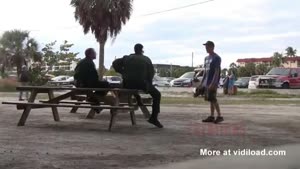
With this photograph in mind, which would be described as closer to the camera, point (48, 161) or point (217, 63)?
point (48, 161)

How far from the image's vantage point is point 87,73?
34.3 ft

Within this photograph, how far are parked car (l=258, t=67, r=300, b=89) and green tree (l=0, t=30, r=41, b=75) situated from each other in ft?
88.2

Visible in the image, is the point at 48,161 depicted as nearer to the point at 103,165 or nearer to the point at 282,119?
the point at 103,165

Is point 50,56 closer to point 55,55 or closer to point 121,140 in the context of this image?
point 55,55

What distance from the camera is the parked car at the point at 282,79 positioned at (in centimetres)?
4006

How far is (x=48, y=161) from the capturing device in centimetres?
638

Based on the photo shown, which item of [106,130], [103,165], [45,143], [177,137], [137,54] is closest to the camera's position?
[103,165]

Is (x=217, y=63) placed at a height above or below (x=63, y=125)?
above

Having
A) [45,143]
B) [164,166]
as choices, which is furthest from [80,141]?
[164,166]

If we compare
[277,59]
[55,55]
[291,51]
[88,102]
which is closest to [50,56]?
[55,55]

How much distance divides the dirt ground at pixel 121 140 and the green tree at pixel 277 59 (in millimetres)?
98805

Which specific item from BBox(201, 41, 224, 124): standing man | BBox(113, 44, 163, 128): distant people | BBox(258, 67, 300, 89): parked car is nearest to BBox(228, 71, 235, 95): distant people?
BBox(258, 67, 300, 89): parked car

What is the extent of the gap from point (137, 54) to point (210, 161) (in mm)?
3877

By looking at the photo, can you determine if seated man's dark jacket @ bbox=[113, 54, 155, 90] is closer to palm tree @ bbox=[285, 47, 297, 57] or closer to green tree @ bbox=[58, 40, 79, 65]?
green tree @ bbox=[58, 40, 79, 65]
